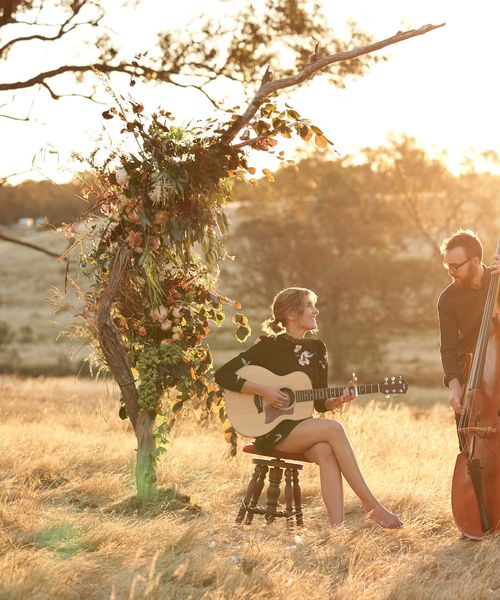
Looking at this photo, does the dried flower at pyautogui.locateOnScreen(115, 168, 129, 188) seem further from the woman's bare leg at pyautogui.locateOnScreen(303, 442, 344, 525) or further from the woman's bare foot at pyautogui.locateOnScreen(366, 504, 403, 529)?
the woman's bare foot at pyautogui.locateOnScreen(366, 504, 403, 529)

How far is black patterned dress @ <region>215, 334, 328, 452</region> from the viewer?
633 cm

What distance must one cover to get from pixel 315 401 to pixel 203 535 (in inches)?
53.4

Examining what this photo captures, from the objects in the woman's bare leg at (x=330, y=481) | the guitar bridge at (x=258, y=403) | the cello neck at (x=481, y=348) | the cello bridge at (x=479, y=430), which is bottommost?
the woman's bare leg at (x=330, y=481)

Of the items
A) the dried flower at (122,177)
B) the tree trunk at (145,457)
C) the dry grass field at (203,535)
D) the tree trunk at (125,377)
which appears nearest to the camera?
the dry grass field at (203,535)

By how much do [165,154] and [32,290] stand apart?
54802 mm

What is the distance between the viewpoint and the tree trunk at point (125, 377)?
6.77 meters

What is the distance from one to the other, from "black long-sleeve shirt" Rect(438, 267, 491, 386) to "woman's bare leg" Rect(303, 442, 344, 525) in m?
0.95

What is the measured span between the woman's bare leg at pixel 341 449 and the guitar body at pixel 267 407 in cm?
11

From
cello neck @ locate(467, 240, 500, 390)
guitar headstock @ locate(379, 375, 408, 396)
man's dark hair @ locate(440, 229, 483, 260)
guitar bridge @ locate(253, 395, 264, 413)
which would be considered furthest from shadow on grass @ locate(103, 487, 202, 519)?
man's dark hair @ locate(440, 229, 483, 260)

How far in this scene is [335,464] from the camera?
6230mm

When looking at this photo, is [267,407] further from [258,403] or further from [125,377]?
[125,377]

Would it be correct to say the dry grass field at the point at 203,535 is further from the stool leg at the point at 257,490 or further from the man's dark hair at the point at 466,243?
the man's dark hair at the point at 466,243

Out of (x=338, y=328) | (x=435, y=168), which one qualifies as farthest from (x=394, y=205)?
(x=338, y=328)

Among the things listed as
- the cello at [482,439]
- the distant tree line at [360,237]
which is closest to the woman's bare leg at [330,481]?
the cello at [482,439]
